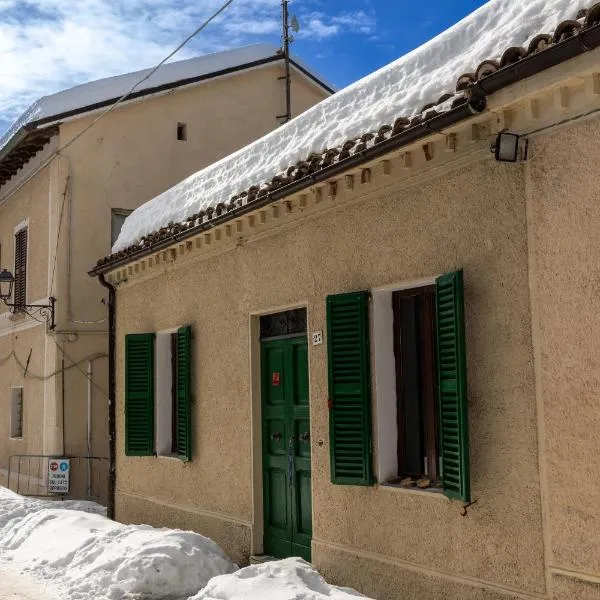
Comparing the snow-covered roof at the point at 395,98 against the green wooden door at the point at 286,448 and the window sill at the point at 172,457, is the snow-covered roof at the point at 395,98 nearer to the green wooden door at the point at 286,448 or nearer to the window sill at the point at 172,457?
the green wooden door at the point at 286,448

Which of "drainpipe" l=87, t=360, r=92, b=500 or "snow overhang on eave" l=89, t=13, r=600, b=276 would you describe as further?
"drainpipe" l=87, t=360, r=92, b=500

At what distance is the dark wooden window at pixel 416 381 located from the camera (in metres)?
6.02

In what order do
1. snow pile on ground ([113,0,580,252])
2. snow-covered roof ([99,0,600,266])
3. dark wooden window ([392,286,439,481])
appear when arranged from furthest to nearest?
dark wooden window ([392,286,439,481]), snow pile on ground ([113,0,580,252]), snow-covered roof ([99,0,600,266])

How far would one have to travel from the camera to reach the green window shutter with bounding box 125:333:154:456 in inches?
400

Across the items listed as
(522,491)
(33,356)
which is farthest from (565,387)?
(33,356)

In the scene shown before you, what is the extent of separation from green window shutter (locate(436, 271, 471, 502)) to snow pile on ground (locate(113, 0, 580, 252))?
135 centimetres

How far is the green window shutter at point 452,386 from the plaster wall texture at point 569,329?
0.60 m

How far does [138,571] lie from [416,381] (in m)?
2.97

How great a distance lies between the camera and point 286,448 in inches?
300

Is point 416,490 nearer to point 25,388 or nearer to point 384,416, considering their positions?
point 384,416

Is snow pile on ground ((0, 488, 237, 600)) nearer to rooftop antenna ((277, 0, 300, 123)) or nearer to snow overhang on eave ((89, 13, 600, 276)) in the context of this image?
snow overhang on eave ((89, 13, 600, 276))

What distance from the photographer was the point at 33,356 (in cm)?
1495

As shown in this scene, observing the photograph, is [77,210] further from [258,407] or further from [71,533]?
[258,407]

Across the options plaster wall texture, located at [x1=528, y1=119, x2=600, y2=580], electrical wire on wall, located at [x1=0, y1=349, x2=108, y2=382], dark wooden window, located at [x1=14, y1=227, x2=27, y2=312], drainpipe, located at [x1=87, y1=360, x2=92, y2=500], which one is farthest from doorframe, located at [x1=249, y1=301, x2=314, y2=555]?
dark wooden window, located at [x1=14, y1=227, x2=27, y2=312]
